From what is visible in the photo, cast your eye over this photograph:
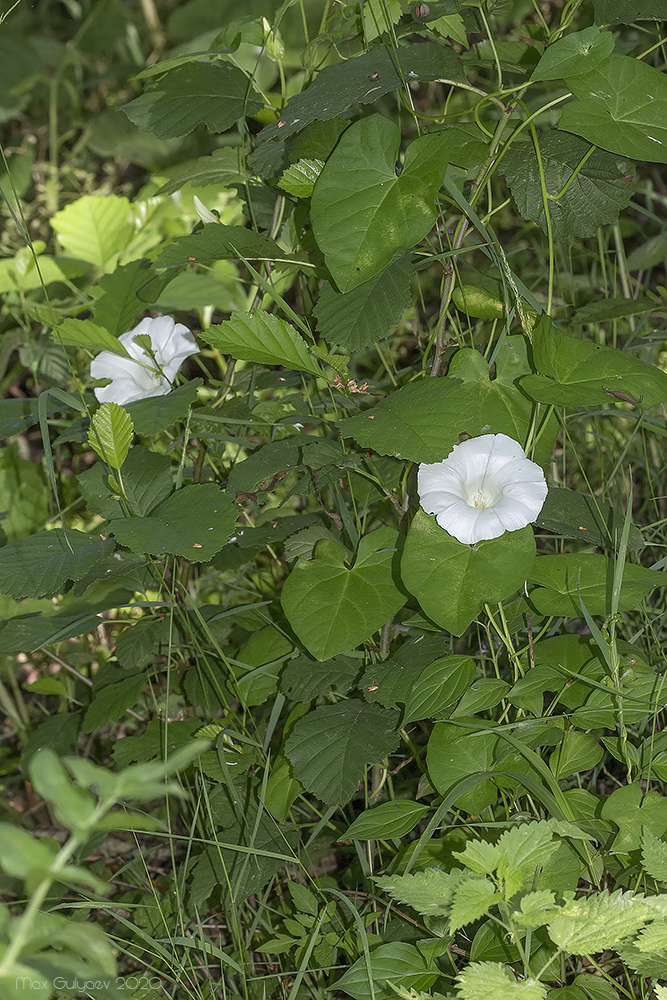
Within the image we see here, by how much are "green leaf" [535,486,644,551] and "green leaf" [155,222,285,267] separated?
488 mm

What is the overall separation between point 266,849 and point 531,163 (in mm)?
947

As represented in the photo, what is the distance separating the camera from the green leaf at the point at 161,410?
1085 millimetres

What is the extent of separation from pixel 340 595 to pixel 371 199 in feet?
1.51

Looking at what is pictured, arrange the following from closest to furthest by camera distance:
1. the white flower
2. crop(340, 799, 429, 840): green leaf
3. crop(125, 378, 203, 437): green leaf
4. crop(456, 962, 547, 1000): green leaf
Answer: crop(456, 962, 547, 1000): green leaf → crop(340, 799, 429, 840): green leaf → crop(125, 378, 203, 437): green leaf → the white flower

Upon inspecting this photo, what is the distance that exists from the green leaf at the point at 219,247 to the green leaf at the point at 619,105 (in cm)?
40

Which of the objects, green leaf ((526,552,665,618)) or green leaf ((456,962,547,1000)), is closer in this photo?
green leaf ((456,962,547,1000))

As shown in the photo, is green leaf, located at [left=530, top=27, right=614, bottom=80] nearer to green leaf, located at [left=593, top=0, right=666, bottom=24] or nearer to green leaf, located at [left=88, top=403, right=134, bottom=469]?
green leaf, located at [left=593, top=0, right=666, bottom=24]

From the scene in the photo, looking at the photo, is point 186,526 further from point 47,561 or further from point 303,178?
point 303,178

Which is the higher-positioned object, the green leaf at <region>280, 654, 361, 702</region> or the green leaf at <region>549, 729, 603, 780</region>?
the green leaf at <region>280, 654, 361, 702</region>

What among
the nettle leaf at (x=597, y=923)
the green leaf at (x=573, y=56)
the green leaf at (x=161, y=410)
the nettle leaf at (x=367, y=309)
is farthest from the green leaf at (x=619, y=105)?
the nettle leaf at (x=597, y=923)

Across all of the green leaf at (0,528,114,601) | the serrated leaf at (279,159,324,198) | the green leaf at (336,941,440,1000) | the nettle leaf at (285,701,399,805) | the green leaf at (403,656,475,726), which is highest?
the serrated leaf at (279,159,324,198)

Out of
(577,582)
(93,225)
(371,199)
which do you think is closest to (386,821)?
(577,582)

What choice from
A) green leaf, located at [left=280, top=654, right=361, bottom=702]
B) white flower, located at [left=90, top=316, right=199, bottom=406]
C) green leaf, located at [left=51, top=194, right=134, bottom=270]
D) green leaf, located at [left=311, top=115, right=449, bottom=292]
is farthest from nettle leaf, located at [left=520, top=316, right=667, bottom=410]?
green leaf, located at [left=51, top=194, right=134, bottom=270]

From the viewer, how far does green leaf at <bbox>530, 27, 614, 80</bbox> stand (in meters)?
0.91
